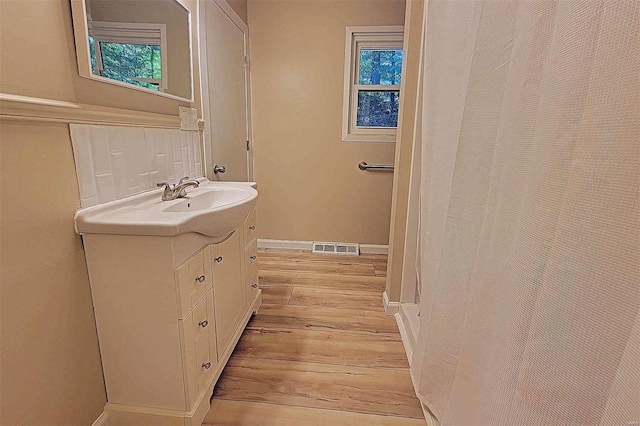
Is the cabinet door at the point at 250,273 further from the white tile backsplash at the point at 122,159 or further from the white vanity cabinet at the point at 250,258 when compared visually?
the white tile backsplash at the point at 122,159

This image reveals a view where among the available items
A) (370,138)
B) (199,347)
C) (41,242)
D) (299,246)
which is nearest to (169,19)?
(41,242)

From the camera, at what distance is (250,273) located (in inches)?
73.8

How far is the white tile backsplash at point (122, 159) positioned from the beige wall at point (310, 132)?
138 centimetres

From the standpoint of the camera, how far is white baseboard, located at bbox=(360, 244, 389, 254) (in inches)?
121

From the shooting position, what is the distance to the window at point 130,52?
1068mm

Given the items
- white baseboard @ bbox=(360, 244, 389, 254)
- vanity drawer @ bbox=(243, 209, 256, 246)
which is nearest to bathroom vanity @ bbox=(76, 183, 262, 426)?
vanity drawer @ bbox=(243, 209, 256, 246)

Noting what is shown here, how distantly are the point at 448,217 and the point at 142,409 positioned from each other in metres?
1.28

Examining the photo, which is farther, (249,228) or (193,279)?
(249,228)

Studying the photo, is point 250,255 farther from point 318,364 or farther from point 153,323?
point 153,323

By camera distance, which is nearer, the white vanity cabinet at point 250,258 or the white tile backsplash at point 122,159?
the white tile backsplash at point 122,159

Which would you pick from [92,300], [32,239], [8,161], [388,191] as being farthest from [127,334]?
[388,191]

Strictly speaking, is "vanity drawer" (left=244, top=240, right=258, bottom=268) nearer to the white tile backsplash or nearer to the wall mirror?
the white tile backsplash

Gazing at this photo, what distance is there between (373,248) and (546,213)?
2.54 metres

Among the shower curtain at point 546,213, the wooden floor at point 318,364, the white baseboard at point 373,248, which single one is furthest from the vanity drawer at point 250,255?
the white baseboard at point 373,248
